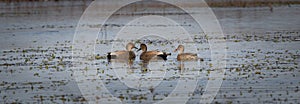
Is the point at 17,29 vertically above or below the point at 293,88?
above

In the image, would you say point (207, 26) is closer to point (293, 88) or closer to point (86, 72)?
point (86, 72)

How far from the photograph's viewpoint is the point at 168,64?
57.1 feet

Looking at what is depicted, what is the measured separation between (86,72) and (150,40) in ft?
24.9

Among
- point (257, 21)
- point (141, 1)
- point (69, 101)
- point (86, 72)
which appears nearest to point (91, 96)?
point (69, 101)

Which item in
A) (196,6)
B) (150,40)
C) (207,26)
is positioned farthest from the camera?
(196,6)

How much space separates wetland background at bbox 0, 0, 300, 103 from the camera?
1309 cm

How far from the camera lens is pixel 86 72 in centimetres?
1619

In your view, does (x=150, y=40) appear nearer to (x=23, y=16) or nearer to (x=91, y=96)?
(x=91, y=96)

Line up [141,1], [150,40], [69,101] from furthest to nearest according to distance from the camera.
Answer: [141,1], [150,40], [69,101]

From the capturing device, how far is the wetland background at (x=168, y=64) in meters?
13.1

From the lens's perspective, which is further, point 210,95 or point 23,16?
point 23,16

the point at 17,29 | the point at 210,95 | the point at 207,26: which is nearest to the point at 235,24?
the point at 207,26

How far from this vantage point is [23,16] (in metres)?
37.6

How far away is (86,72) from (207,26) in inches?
519
